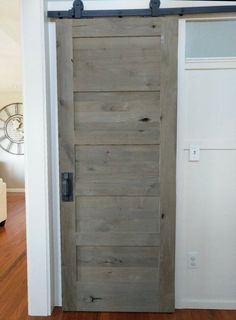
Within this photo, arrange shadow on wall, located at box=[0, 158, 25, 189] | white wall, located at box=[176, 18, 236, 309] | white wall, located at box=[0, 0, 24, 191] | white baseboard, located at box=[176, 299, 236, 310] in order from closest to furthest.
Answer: white wall, located at box=[176, 18, 236, 309] → white baseboard, located at box=[176, 299, 236, 310] → white wall, located at box=[0, 0, 24, 191] → shadow on wall, located at box=[0, 158, 25, 189]

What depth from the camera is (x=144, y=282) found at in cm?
203

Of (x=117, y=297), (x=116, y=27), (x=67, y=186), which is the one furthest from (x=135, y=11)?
(x=117, y=297)

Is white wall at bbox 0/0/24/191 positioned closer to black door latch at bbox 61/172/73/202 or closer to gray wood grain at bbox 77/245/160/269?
black door latch at bbox 61/172/73/202

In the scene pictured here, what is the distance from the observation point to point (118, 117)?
196cm

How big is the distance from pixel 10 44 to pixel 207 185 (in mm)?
3114

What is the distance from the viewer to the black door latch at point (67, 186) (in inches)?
78.7

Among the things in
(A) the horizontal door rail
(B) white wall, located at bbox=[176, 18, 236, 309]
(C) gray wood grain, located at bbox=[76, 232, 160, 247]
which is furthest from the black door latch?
(A) the horizontal door rail

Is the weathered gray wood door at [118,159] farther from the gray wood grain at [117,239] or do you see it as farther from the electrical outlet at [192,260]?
the electrical outlet at [192,260]

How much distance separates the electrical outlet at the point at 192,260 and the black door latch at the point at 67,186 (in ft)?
3.32

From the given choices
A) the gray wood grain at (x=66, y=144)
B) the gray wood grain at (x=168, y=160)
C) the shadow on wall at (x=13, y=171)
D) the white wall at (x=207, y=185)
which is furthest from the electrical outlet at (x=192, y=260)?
the shadow on wall at (x=13, y=171)

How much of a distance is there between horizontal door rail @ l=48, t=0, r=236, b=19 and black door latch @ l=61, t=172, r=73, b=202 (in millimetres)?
1141

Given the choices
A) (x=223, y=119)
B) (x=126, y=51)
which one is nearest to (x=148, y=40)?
(x=126, y=51)

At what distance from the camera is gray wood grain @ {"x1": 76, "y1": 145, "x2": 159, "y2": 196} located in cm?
198

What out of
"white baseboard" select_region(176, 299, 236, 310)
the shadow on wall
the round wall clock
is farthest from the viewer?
the shadow on wall
